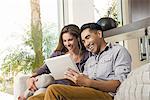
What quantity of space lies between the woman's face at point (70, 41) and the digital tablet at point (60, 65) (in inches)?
14.7

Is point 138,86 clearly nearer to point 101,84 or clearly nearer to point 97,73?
point 101,84

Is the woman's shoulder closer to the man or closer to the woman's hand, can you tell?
the man

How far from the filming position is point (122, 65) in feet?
6.48

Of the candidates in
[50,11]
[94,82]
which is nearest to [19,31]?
[50,11]

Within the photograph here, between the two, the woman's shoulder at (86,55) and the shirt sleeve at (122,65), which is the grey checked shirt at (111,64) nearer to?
the shirt sleeve at (122,65)

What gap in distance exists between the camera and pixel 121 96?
62.1 inches

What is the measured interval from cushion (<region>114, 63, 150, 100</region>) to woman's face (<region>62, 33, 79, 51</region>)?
115 centimetres

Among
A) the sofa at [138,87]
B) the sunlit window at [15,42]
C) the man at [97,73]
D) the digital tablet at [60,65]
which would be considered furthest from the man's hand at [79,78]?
the sunlit window at [15,42]

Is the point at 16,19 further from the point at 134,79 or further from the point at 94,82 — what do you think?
the point at 134,79

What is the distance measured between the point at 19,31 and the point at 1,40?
0.30 meters

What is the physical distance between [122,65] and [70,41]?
2.67 ft

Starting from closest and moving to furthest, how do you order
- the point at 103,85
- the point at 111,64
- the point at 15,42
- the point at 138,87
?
the point at 138,87 → the point at 103,85 → the point at 111,64 → the point at 15,42

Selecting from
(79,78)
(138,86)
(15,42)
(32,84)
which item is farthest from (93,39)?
(15,42)

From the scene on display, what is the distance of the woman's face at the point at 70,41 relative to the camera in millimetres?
2668
